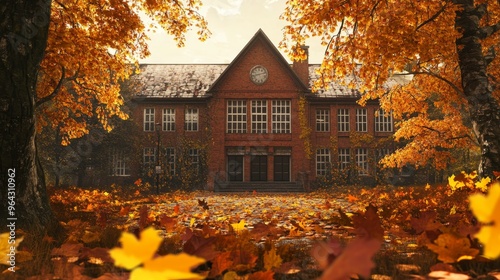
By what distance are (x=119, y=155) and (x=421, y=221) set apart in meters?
27.3

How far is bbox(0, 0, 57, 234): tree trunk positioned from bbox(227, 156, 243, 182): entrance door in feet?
72.8

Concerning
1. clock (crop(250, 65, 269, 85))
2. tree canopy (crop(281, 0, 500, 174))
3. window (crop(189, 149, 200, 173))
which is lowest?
window (crop(189, 149, 200, 173))

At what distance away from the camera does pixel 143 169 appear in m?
26.7

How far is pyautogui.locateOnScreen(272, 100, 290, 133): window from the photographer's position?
26266 mm

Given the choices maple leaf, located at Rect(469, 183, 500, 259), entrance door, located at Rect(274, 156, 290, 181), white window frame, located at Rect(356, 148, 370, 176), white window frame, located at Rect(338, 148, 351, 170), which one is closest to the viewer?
Result: maple leaf, located at Rect(469, 183, 500, 259)

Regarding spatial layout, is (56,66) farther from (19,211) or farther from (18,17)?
(19,211)

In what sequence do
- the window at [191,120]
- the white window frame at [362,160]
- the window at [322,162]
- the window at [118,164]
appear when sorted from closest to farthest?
the window at [118,164] → the white window frame at [362,160] → the window at [322,162] → the window at [191,120]

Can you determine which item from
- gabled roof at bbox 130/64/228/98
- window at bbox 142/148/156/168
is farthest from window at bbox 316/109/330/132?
window at bbox 142/148/156/168

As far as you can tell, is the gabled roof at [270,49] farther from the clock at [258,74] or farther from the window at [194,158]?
the window at [194,158]

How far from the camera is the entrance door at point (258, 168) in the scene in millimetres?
26094

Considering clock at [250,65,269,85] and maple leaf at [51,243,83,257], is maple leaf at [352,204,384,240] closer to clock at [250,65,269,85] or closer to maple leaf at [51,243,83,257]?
maple leaf at [51,243,83,257]

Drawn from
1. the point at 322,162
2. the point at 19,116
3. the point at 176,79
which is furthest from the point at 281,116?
the point at 19,116

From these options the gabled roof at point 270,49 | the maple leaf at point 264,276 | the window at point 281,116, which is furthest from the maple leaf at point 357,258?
the window at point 281,116

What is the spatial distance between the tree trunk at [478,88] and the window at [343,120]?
2002cm
